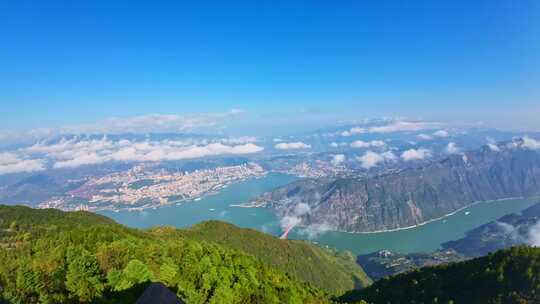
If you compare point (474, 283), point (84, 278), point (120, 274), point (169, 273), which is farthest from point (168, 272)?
point (474, 283)

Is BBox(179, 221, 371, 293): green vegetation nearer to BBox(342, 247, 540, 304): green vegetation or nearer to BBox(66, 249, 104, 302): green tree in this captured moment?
BBox(342, 247, 540, 304): green vegetation

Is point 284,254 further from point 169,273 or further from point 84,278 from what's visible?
point 84,278

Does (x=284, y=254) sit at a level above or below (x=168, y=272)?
below

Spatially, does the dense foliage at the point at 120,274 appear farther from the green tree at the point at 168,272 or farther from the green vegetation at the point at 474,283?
the green vegetation at the point at 474,283

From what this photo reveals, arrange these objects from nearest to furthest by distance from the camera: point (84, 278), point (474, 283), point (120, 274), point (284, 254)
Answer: point (120, 274)
point (84, 278)
point (474, 283)
point (284, 254)

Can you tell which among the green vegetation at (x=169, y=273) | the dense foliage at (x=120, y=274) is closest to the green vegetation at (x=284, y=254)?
the green vegetation at (x=169, y=273)

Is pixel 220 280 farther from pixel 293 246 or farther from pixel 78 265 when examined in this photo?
pixel 293 246

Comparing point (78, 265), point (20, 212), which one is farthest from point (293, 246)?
point (78, 265)
